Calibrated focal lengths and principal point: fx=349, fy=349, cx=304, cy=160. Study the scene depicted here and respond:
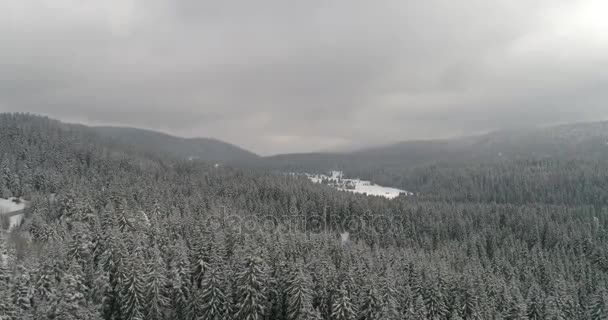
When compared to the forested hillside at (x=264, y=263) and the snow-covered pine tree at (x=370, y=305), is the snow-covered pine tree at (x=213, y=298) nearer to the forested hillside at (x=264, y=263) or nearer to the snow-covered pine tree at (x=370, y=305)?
the forested hillside at (x=264, y=263)

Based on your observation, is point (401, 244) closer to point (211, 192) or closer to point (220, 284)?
point (211, 192)

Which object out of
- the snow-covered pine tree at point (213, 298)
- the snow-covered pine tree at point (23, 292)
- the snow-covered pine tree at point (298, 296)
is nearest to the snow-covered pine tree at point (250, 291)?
the snow-covered pine tree at point (213, 298)

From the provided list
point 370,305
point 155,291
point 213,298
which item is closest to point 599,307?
point 370,305

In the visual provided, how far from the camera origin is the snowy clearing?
92.3 m

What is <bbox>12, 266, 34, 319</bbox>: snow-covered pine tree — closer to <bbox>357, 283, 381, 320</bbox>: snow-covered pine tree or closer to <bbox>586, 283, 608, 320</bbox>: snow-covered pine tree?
<bbox>357, 283, 381, 320</bbox>: snow-covered pine tree

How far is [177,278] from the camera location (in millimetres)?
48156

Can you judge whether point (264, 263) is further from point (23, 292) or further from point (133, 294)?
point (23, 292)

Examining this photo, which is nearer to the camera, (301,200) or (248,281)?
(248,281)

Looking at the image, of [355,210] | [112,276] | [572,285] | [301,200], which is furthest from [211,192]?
[572,285]

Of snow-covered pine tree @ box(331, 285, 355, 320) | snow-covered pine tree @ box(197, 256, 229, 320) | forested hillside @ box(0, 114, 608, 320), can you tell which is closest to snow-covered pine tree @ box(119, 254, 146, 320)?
forested hillside @ box(0, 114, 608, 320)

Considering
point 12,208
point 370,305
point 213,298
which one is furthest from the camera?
point 12,208

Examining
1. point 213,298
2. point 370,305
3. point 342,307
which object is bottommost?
point 370,305

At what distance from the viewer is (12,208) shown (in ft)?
348

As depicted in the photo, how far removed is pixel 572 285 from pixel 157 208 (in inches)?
3974
